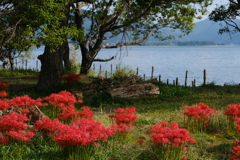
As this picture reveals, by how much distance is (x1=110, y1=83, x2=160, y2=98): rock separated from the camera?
46.5 feet

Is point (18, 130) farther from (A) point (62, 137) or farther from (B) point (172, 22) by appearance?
(B) point (172, 22)

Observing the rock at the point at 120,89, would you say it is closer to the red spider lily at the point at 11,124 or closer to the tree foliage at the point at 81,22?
the tree foliage at the point at 81,22

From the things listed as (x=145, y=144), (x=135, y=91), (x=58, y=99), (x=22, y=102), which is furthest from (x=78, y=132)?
(x=135, y=91)

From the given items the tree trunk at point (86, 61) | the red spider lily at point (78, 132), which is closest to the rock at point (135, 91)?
the red spider lily at point (78, 132)

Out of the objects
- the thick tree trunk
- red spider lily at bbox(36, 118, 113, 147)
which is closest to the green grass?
red spider lily at bbox(36, 118, 113, 147)

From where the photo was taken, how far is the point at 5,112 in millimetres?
7414

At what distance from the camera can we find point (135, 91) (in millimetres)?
14484

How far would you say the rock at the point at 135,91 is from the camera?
14.2 m

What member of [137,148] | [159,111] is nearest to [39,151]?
[137,148]

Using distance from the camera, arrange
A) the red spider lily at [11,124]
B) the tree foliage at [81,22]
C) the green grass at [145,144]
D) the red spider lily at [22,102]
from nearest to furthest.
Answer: the red spider lily at [11,124], the green grass at [145,144], the red spider lily at [22,102], the tree foliage at [81,22]

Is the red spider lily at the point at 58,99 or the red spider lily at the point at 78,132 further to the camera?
the red spider lily at the point at 58,99

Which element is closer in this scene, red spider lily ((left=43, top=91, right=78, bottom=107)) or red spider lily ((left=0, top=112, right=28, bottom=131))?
red spider lily ((left=0, top=112, right=28, bottom=131))

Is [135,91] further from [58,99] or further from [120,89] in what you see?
[58,99]

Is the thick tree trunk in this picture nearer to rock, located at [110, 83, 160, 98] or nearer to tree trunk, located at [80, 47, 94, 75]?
rock, located at [110, 83, 160, 98]
